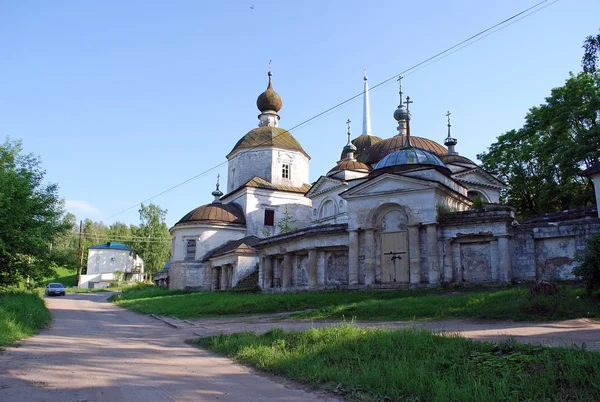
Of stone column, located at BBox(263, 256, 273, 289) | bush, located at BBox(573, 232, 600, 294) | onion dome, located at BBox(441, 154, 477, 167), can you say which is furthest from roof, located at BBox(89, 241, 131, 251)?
bush, located at BBox(573, 232, 600, 294)

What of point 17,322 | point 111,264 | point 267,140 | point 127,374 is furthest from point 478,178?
point 111,264

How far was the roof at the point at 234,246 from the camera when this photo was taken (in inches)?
1335

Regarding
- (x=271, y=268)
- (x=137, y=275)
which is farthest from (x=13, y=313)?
(x=137, y=275)

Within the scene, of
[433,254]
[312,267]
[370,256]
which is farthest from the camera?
[312,267]

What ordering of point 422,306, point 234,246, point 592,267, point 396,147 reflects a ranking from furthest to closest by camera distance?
point 234,246 → point 396,147 → point 422,306 → point 592,267

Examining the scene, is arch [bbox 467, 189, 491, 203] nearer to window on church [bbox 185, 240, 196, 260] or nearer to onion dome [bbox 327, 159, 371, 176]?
onion dome [bbox 327, 159, 371, 176]

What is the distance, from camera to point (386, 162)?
24500mm

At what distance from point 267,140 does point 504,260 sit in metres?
26.8

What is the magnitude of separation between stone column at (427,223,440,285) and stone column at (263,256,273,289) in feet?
36.3

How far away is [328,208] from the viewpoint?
35.1m

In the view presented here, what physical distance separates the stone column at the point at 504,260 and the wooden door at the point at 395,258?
3.76 meters

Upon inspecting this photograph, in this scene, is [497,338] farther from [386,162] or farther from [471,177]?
[471,177]

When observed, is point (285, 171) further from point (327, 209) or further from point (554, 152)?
point (554, 152)

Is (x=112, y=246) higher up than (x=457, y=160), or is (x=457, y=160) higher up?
(x=457, y=160)
